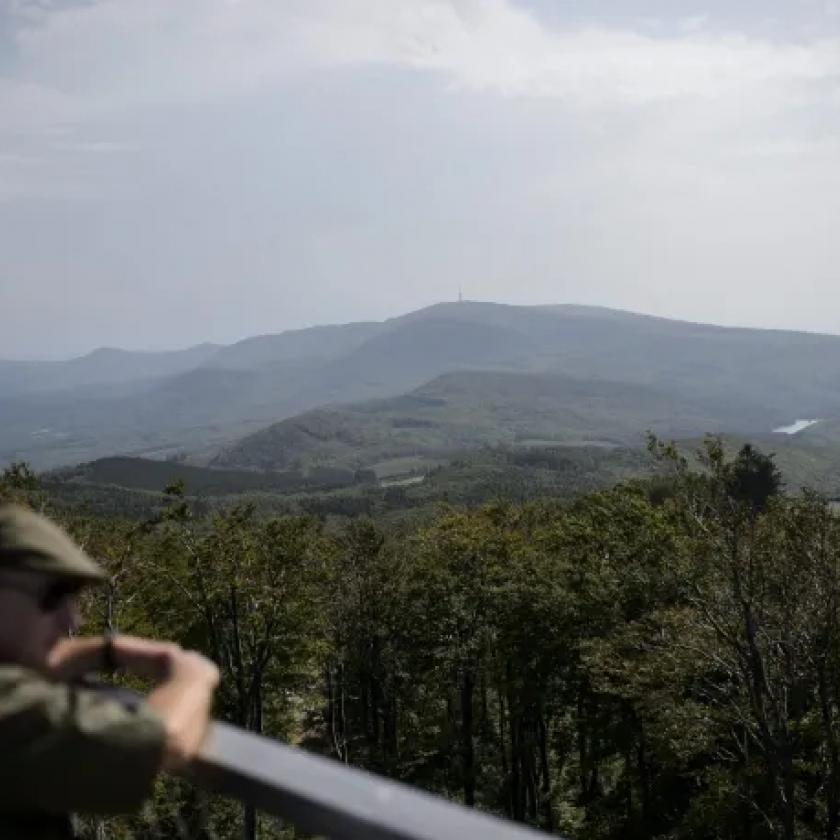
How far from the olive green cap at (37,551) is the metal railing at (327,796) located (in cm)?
53

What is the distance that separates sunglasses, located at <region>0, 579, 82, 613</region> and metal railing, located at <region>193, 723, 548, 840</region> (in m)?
0.49

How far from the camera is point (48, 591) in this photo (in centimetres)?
191

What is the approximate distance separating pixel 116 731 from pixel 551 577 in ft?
92.0

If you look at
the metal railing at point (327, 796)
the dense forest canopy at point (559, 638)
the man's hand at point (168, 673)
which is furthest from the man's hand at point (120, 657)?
the dense forest canopy at point (559, 638)

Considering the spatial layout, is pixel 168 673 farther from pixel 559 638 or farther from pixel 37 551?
pixel 559 638

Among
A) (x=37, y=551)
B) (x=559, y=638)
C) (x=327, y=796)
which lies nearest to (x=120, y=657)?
(x=37, y=551)

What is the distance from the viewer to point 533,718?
A: 101 feet

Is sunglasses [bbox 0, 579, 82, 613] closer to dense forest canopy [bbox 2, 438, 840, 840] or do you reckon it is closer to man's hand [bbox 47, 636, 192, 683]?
man's hand [bbox 47, 636, 192, 683]

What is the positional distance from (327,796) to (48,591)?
81 centimetres

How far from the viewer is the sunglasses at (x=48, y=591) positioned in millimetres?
1862

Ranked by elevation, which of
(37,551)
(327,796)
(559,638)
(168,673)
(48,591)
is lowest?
(559,638)

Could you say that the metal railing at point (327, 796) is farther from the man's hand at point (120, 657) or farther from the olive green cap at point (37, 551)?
the olive green cap at point (37, 551)


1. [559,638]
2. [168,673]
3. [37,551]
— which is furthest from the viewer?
[559,638]

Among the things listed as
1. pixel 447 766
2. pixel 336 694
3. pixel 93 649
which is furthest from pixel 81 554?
pixel 336 694
